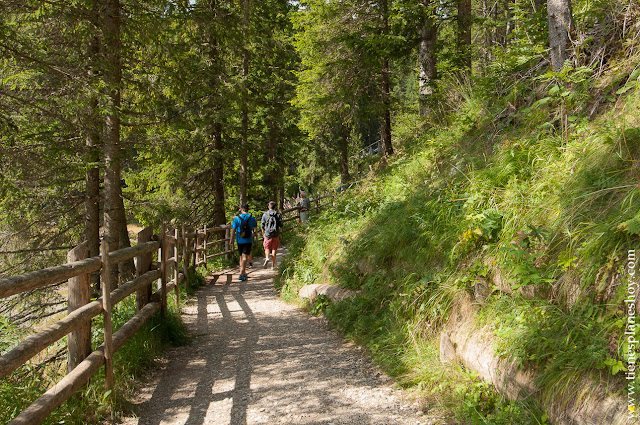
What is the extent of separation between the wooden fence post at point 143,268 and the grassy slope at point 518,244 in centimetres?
286

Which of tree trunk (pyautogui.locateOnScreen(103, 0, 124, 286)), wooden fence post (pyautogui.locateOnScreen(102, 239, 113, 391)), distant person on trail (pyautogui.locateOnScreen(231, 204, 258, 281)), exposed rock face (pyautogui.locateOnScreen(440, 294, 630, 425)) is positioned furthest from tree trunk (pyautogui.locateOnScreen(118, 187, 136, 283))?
exposed rock face (pyautogui.locateOnScreen(440, 294, 630, 425))

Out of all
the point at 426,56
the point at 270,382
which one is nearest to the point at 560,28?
the point at 270,382

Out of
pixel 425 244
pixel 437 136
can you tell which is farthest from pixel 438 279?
pixel 437 136

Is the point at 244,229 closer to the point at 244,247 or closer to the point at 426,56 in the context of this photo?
the point at 244,247

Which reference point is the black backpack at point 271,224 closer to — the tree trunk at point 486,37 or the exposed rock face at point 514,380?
the tree trunk at point 486,37

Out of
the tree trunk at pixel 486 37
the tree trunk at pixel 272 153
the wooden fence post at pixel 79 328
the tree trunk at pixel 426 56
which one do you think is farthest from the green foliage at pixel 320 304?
the tree trunk at pixel 272 153

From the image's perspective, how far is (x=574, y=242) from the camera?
3555 mm

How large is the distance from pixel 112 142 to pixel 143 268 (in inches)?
134

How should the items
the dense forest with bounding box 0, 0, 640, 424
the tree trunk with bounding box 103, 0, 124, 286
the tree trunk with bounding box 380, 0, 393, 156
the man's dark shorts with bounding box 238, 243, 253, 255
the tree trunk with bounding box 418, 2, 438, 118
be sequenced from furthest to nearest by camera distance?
the tree trunk with bounding box 380, 0, 393, 156
the man's dark shorts with bounding box 238, 243, 253, 255
the tree trunk with bounding box 418, 2, 438, 118
the tree trunk with bounding box 103, 0, 124, 286
the dense forest with bounding box 0, 0, 640, 424

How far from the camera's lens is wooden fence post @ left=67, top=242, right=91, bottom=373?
402 centimetres

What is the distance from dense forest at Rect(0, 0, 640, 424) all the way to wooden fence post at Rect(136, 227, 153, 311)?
1.38m

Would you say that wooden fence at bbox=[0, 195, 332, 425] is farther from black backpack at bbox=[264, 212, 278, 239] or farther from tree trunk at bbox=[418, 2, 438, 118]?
tree trunk at bbox=[418, 2, 438, 118]

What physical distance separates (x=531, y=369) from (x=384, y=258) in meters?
3.33

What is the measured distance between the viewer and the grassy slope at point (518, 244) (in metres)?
3.15
